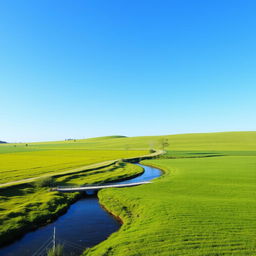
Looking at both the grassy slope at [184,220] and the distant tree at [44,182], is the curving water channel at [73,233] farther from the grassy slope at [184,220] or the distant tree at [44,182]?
the distant tree at [44,182]

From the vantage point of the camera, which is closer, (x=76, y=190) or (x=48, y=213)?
(x=48, y=213)

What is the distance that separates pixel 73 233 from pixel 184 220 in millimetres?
13376

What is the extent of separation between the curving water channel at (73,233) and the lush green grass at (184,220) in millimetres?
1820

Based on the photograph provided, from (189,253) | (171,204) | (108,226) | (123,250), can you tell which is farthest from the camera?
(171,204)

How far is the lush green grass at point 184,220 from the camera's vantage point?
16312 mm

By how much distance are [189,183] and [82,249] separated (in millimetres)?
26565

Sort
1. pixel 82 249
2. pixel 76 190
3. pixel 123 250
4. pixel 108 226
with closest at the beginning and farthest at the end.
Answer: pixel 123 250
pixel 82 249
pixel 108 226
pixel 76 190

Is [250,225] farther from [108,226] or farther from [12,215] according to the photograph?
[12,215]

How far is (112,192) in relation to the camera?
34656 mm

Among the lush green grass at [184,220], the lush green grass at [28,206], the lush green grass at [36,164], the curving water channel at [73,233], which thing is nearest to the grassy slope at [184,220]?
the lush green grass at [184,220]

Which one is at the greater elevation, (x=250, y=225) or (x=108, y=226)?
(x=250, y=225)

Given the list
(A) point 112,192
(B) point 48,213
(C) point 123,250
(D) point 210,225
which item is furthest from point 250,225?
(B) point 48,213

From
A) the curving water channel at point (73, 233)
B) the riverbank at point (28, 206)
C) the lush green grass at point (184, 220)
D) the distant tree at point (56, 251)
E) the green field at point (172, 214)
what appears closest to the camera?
the lush green grass at point (184, 220)

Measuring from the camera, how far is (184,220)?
21031 mm
